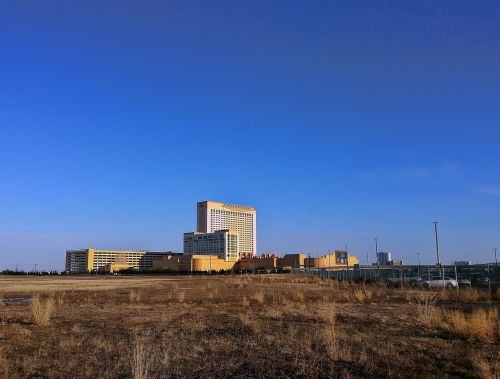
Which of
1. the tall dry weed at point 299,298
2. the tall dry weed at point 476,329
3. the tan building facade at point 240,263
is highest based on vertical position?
the tan building facade at point 240,263

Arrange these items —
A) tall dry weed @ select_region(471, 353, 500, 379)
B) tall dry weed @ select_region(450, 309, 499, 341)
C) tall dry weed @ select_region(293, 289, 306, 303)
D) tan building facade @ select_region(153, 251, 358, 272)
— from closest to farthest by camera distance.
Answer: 1. tall dry weed @ select_region(471, 353, 500, 379)
2. tall dry weed @ select_region(450, 309, 499, 341)
3. tall dry weed @ select_region(293, 289, 306, 303)
4. tan building facade @ select_region(153, 251, 358, 272)

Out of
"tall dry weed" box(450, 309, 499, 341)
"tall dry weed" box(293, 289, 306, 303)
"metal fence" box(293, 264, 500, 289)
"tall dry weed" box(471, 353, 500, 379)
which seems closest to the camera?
"tall dry weed" box(471, 353, 500, 379)

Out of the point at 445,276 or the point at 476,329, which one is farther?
the point at 445,276

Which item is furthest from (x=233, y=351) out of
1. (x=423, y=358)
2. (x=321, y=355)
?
(x=423, y=358)

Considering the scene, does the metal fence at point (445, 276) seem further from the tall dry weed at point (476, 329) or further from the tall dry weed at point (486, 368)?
the tall dry weed at point (486, 368)

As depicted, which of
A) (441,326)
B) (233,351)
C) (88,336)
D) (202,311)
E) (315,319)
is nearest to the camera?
(233,351)

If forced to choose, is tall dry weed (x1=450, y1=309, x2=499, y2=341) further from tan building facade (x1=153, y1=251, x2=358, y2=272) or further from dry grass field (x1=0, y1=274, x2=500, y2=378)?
tan building facade (x1=153, y1=251, x2=358, y2=272)

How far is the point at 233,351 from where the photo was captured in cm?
1124

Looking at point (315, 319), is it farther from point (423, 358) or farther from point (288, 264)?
point (288, 264)

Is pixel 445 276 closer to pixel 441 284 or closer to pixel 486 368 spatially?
pixel 441 284

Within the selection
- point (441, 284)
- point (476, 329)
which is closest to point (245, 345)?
point (476, 329)

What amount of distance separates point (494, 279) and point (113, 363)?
45440 millimetres

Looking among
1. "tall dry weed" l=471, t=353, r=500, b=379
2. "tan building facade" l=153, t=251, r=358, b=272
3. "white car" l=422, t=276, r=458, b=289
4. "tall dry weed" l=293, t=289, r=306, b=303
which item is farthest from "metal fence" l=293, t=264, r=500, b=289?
"tan building facade" l=153, t=251, r=358, b=272

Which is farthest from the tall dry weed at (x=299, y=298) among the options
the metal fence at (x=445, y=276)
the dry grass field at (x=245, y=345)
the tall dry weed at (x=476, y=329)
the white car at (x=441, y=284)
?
the tall dry weed at (x=476, y=329)
